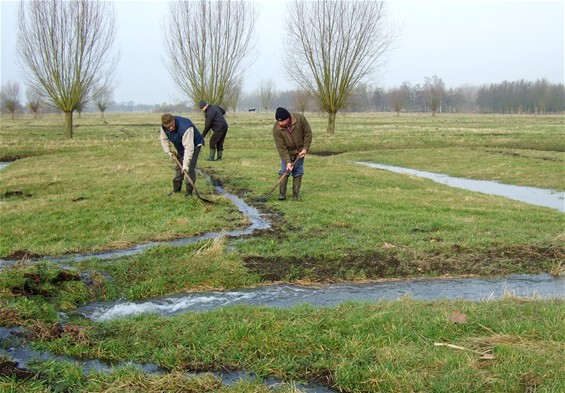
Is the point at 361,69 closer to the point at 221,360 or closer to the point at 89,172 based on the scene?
the point at 89,172

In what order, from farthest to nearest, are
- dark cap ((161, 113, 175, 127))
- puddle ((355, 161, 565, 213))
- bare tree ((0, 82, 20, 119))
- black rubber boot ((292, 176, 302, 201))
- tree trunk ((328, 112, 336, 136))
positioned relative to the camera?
bare tree ((0, 82, 20, 119))
tree trunk ((328, 112, 336, 136))
puddle ((355, 161, 565, 213))
black rubber boot ((292, 176, 302, 201))
dark cap ((161, 113, 175, 127))

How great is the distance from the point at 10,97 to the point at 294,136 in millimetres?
Answer: 93724

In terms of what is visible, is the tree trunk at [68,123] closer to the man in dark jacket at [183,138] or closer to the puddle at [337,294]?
the man in dark jacket at [183,138]

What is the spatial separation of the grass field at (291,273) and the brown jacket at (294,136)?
1439 mm

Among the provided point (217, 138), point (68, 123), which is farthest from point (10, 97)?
point (217, 138)

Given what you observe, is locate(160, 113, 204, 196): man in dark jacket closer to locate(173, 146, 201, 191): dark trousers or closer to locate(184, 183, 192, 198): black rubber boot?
locate(173, 146, 201, 191): dark trousers

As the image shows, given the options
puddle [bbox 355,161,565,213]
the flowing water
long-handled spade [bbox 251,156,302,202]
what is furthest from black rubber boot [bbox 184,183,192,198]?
puddle [bbox 355,161,565,213]

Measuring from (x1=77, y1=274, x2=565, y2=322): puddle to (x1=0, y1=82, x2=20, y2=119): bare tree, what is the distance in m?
94.7

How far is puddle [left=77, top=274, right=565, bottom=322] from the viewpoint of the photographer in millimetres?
6762

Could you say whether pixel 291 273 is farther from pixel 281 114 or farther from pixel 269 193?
pixel 269 193

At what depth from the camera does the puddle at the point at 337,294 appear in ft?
22.2

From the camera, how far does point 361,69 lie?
3934cm

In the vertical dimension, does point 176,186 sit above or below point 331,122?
below

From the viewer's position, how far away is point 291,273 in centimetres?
812
